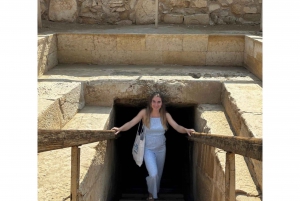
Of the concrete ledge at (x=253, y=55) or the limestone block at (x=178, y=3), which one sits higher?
the limestone block at (x=178, y=3)

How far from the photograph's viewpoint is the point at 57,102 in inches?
180

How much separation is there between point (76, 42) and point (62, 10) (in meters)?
1.79

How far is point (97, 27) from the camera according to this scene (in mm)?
7988

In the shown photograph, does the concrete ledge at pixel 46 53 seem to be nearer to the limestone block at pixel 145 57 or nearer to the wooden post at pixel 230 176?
the limestone block at pixel 145 57

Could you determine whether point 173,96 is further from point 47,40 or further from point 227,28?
point 227,28

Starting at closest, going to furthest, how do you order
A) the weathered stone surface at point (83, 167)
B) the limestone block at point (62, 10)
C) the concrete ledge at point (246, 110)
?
the weathered stone surface at point (83, 167) → the concrete ledge at point (246, 110) → the limestone block at point (62, 10)

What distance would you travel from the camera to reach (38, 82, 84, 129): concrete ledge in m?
4.19

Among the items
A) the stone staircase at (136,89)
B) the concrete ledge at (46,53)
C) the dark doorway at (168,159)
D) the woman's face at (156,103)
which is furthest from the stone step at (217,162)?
the concrete ledge at (46,53)

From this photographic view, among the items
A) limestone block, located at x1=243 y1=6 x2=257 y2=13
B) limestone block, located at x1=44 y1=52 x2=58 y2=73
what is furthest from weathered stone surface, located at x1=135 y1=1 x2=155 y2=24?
limestone block, located at x1=44 y1=52 x2=58 y2=73

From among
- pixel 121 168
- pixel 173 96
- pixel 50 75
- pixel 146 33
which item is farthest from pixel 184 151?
pixel 50 75

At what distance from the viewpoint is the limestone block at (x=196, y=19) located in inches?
328

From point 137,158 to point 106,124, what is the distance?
0.74m

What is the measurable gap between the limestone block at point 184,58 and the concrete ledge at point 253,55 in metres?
0.79

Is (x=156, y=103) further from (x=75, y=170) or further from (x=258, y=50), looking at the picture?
(x=75, y=170)
